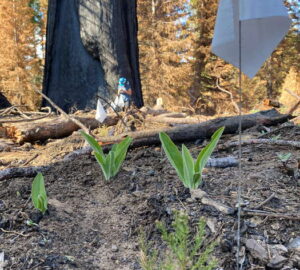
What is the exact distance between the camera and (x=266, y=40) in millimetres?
1135

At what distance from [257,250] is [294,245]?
0.13 metres

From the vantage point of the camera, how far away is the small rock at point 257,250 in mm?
973

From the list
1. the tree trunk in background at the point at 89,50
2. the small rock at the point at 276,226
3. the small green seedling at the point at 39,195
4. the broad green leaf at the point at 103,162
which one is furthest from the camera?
the tree trunk in background at the point at 89,50

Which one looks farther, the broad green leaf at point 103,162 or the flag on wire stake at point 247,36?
the broad green leaf at point 103,162

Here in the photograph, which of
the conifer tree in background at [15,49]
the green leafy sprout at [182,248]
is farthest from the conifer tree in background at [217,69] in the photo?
the green leafy sprout at [182,248]

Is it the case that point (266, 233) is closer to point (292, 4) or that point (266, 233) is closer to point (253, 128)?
point (253, 128)

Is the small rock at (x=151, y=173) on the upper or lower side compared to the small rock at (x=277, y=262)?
upper

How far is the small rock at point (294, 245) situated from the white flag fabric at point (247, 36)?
573mm

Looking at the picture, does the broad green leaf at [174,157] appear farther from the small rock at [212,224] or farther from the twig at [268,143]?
the twig at [268,143]

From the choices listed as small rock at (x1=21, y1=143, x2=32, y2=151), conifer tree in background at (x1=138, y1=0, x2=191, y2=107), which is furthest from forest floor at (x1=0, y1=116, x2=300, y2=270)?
conifer tree in background at (x1=138, y1=0, x2=191, y2=107)

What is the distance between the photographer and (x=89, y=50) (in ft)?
Result: 16.9

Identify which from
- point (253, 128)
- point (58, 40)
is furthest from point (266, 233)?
point (58, 40)

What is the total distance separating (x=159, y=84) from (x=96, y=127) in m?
10.0

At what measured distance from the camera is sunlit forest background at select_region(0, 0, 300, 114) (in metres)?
12.0
